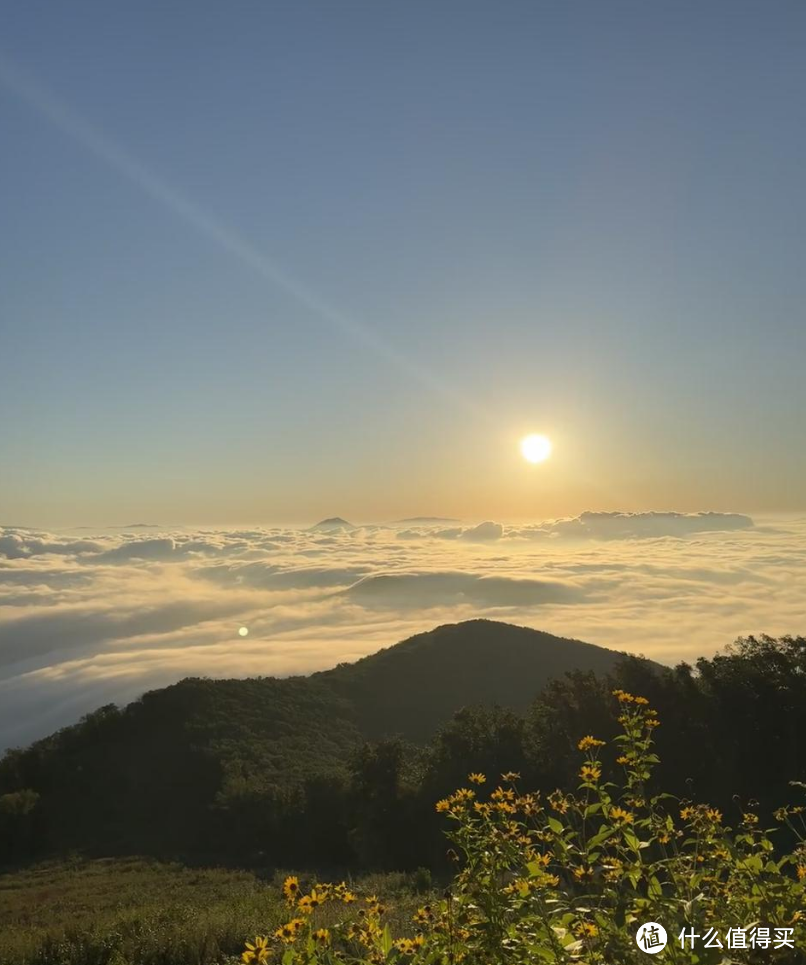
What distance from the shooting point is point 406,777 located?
127 ft

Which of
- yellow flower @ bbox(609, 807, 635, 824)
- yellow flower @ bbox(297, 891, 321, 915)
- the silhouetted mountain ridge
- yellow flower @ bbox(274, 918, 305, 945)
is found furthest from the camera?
the silhouetted mountain ridge

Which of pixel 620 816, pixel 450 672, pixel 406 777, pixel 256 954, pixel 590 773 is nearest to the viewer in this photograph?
pixel 256 954

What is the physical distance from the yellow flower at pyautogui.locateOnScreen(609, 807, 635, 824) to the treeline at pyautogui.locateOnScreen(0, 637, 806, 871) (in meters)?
19.5

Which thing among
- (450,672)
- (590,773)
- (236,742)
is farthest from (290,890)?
(450,672)

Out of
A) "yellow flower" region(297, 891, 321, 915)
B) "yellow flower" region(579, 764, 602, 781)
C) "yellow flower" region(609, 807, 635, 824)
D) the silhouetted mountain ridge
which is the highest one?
"yellow flower" region(579, 764, 602, 781)

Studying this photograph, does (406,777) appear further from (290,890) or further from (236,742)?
(290,890)

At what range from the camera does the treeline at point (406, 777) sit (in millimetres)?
33500

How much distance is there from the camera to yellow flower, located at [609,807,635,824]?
3.94m

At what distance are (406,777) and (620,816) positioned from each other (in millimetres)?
37548

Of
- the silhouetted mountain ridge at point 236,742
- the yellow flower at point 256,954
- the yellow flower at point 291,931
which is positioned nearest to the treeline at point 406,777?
the silhouetted mountain ridge at point 236,742

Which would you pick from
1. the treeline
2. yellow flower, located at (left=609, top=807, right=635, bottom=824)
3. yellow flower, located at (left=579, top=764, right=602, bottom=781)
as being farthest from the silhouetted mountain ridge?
yellow flower, located at (left=609, top=807, right=635, bottom=824)

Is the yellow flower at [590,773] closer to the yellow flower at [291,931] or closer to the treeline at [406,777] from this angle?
the yellow flower at [291,931]

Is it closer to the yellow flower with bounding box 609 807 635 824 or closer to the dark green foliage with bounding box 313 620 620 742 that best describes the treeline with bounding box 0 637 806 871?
the yellow flower with bounding box 609 807 635 824

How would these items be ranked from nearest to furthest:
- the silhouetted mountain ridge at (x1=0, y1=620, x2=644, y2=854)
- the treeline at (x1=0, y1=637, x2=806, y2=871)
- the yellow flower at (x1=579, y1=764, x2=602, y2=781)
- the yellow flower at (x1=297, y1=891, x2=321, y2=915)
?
the yellow flower at (x1=297, y1=891, x2=321, y2=915), the yellow flower at (x1=579, y1=764, x2=602, y2=781), the treeline at (x1=0, y1=637, x2=806, y2=871), the silhouetted mountain ridge at (x1=0, y1=620, x2=644, y2=854)
